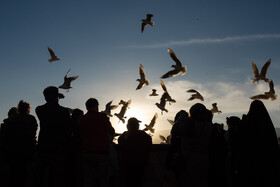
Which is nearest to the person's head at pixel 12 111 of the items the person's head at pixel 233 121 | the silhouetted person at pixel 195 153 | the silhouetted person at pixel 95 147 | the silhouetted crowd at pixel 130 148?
the silhouetted crowd at pixel 130 148

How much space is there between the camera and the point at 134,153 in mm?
5883

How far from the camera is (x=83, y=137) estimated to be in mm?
5289

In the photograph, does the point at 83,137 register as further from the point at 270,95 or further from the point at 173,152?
the point at 270,95

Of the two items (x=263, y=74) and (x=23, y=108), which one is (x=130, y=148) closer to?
(x=23, y=108)

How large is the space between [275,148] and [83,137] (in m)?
3.09

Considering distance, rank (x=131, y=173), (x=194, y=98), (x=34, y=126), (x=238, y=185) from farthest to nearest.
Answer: (x=194, y=98)
(x=131, y=173)
(x=34, y=126)
(x=238, y=185)

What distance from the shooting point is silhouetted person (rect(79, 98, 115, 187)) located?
5145 mm

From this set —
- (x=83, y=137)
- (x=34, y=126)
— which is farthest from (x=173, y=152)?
(x=34, y=126)

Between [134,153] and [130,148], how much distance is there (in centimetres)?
12

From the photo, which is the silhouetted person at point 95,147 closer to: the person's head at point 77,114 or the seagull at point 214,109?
the person's head at point 77,114

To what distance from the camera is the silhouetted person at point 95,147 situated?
5145 mm

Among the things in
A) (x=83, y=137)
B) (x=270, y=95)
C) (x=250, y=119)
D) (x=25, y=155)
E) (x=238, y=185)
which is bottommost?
(x=238, y=185)

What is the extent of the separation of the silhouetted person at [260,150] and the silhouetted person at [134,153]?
6.19 ft

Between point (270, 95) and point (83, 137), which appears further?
point (270, 95)
